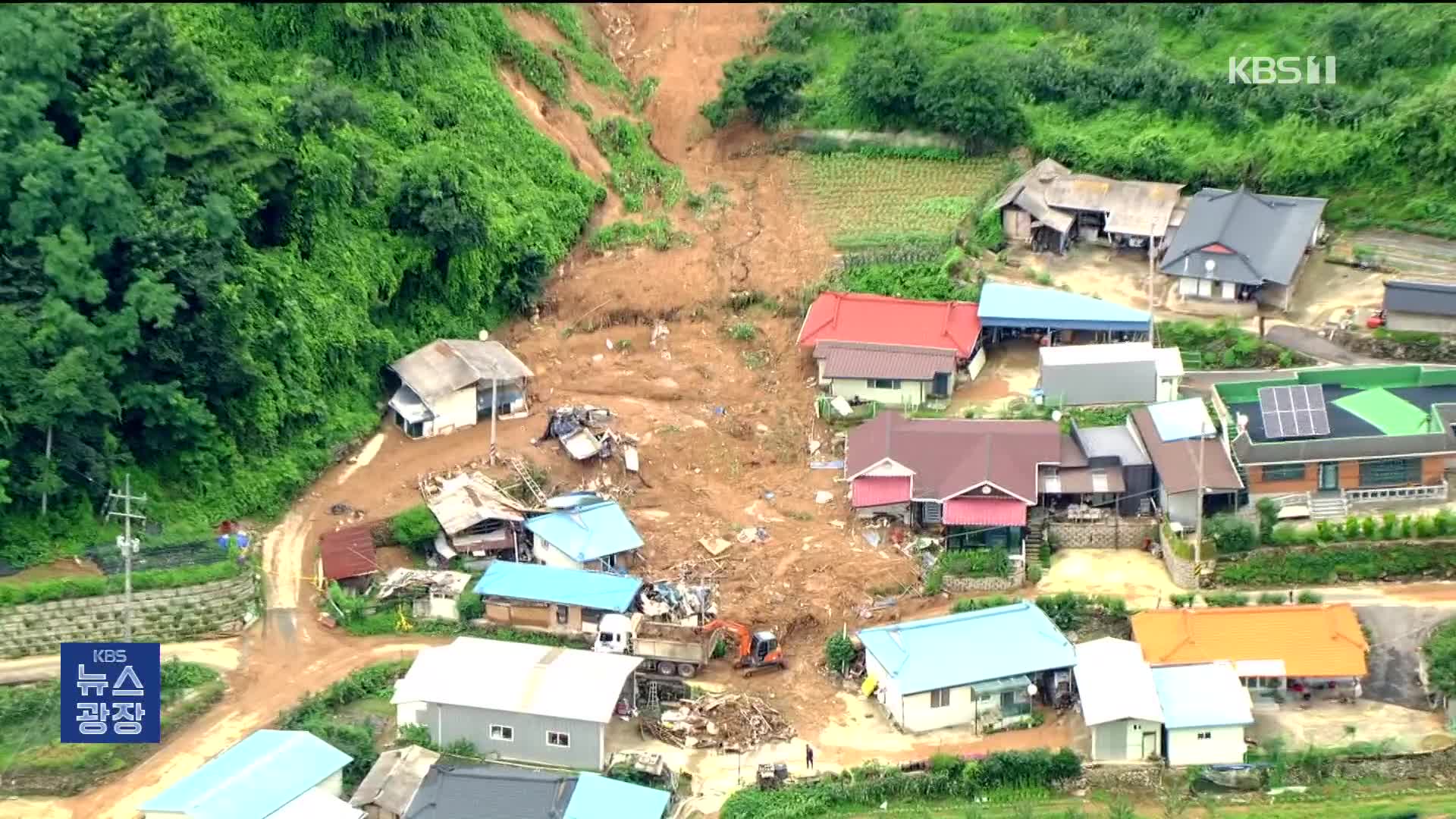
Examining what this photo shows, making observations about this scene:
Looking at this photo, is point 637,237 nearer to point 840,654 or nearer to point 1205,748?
point 840,654

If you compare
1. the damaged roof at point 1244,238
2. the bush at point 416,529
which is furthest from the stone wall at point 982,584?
the damaged roof at point 1244,238

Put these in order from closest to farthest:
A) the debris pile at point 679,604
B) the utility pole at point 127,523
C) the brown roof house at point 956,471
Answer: the utility pole at point 127,523 < the debris pile at point 679,604 < the brown roof house at point 956,471

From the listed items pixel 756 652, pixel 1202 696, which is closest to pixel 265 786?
pixel 756 652

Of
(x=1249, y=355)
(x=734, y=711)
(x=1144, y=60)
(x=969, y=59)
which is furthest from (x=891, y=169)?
(x=734, y=711)

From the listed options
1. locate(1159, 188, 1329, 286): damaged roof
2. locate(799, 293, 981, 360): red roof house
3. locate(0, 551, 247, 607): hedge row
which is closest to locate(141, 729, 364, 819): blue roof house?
locate(0, 551, 247, 607): hedge row

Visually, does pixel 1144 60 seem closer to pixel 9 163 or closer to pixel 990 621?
pixel 990 621

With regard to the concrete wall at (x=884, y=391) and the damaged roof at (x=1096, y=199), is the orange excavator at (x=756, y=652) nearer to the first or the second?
the concrete wall at (x=884, y=391)
